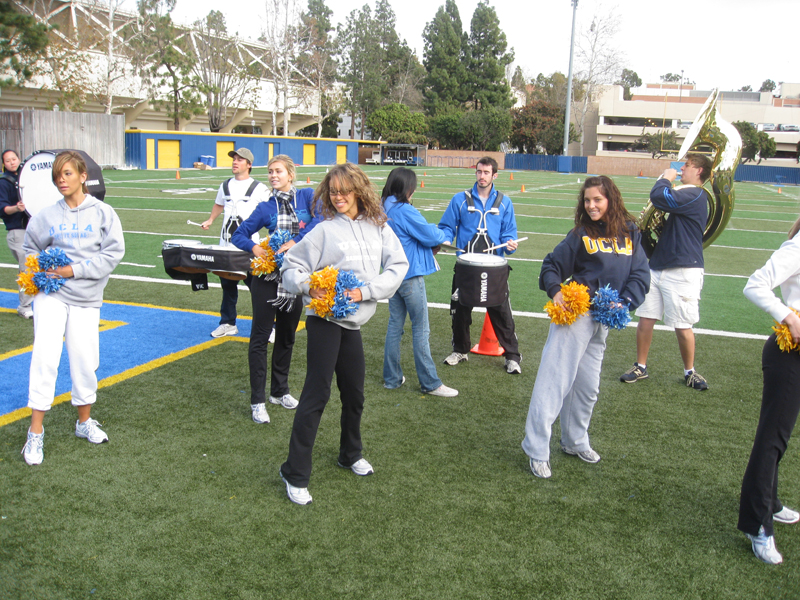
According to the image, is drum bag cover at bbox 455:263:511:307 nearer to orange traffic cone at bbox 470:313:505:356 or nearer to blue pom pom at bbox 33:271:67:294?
orange traffic cone at bbox 470:313:505:356

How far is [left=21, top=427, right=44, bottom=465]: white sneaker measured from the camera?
416 cm

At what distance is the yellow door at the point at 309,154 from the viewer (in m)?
49.8

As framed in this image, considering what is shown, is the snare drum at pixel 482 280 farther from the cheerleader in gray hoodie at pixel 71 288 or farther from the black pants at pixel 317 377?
the cheerleader in gray hoodie at pixel 71 288

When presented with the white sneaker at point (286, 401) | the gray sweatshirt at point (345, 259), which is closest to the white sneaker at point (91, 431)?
the white sneaker at point (286, 401)

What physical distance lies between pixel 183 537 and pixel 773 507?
2.99 m

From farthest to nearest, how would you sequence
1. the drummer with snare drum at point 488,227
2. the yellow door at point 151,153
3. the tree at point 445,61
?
1. the tree at point 445,61
2. the yellow door at point 151,153
3. the drummer with snare drum at point 488,227

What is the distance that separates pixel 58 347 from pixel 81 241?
2.24ft

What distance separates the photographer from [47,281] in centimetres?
→ 411

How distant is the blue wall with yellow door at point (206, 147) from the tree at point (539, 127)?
22615mm

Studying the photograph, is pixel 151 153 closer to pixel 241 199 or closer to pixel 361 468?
pixel 241 199

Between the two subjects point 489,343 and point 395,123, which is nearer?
point 489,343

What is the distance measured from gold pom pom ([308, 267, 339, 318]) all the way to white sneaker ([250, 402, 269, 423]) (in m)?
1.61

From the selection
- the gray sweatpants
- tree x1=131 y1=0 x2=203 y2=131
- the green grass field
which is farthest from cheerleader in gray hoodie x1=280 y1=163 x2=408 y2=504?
tree x1=131 y1=0 x2=203 y2=131

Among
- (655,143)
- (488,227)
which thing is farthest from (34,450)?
(655,143)
